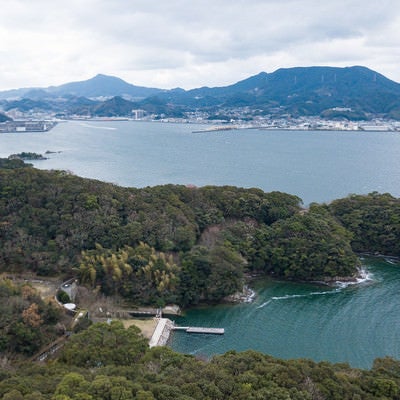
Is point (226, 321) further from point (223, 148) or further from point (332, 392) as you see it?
point (223, 148)

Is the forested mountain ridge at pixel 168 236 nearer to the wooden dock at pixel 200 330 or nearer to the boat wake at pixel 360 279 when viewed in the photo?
the boat wake at pixel 360 279

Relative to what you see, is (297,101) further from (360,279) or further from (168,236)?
(168,236)

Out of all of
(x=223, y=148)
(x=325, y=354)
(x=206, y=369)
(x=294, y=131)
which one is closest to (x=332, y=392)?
(x=206, y=369)

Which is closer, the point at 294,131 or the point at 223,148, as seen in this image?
the point at 223,148

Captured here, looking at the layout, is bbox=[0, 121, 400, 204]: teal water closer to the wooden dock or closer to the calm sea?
the calm sea

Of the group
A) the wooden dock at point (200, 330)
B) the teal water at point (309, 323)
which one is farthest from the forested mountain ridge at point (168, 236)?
the wooden dock at point (200, 330)

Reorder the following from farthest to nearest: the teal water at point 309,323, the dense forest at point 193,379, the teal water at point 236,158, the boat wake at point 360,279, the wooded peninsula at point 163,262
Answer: the teal water at point 236,158 < the boat wake at point 360,279 < the teal water at point 309,323 < the wooded peninsula at point 163,262 < the dense forest at point 193,379

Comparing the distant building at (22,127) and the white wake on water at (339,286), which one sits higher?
the distant building at (22,127)
